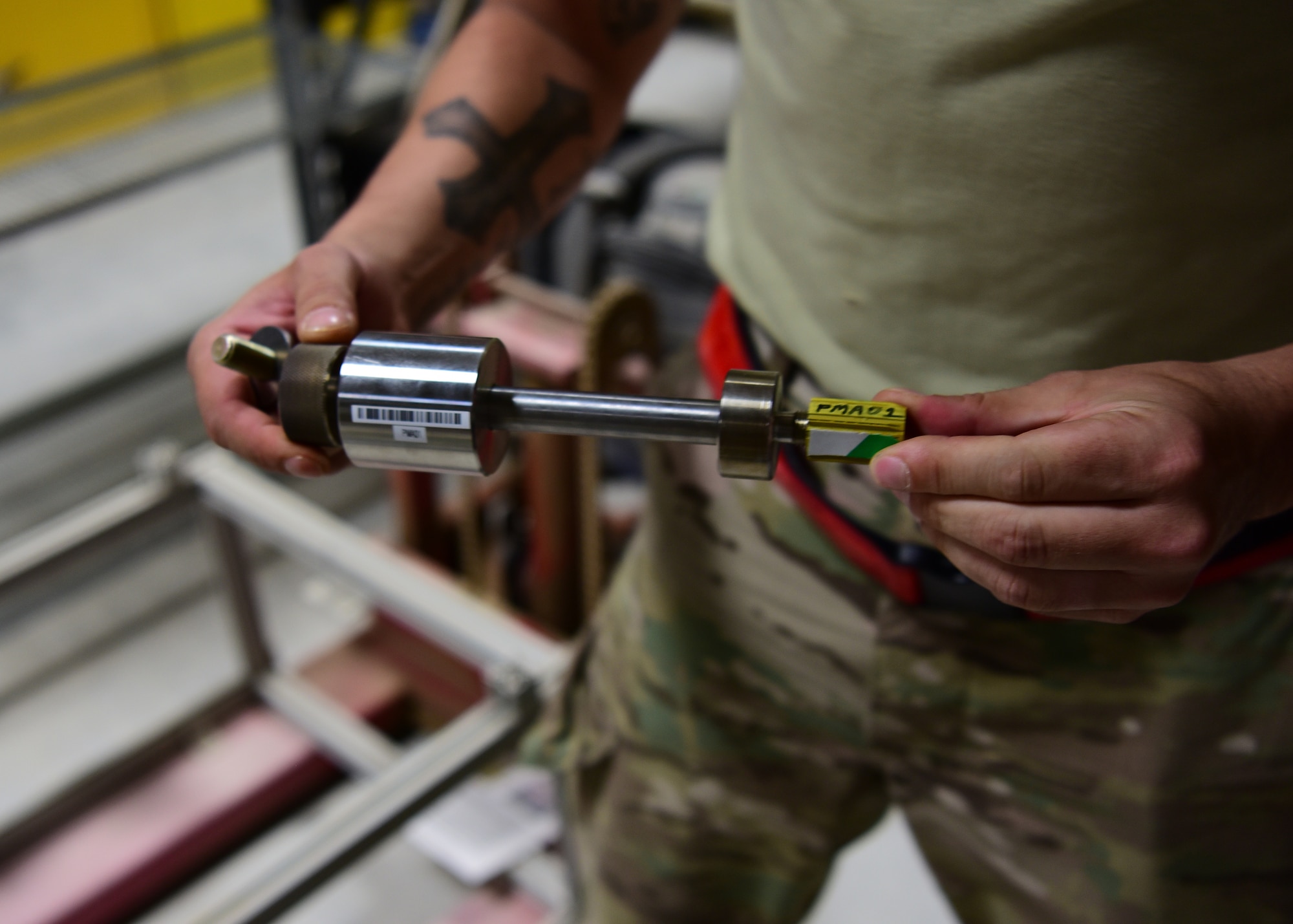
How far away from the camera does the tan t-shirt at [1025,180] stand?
0.47 metres

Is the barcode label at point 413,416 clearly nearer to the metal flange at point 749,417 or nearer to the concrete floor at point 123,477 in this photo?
the metal flange at point 749,417

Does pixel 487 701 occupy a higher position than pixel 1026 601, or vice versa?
pixel 1026 601

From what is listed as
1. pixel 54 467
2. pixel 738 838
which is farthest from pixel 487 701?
pixel 54 467

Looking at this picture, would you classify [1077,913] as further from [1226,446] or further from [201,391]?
[201,391]

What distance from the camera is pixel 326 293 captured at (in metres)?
0.54

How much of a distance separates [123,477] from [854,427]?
1.55 m

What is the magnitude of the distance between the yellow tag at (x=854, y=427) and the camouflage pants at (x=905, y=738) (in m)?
0.20

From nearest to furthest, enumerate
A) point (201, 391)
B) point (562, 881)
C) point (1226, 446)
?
point (1226, 446)
point (201, 391)
point (562, 881)

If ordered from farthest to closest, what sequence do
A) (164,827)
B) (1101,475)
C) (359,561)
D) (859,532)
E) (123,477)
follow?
(123,477)
(164,827)
(359,561)
(859,532)
(1101,475)

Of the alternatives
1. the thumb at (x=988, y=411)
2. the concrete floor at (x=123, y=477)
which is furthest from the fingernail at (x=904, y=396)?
the concrete floor at (x=123, y=477)

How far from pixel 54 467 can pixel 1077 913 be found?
62.7 inches

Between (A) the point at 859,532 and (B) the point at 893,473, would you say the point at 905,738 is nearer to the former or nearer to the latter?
(A) the point at 859,532

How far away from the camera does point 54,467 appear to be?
169cm

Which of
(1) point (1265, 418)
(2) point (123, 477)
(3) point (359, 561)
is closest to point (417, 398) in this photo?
(1) point (1265, 418)
